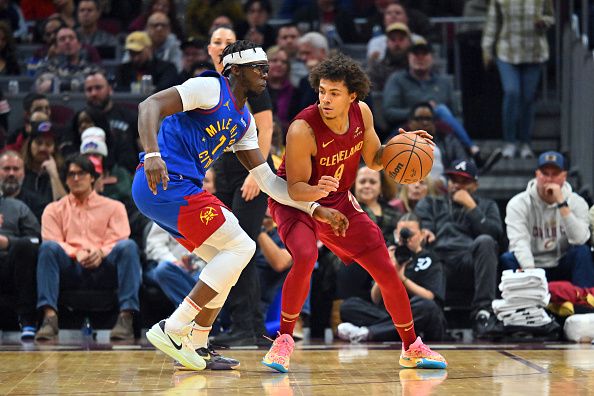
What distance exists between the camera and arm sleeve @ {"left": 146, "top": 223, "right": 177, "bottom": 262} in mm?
9523

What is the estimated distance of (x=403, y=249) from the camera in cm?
920

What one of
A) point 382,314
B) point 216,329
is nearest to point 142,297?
point 216,329

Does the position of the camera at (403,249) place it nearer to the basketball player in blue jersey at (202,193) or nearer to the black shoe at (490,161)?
the black shoe at (490,161)

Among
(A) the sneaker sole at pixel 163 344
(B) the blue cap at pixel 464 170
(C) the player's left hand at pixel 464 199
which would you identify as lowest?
(A) the sneaker sole at pixel 163 344

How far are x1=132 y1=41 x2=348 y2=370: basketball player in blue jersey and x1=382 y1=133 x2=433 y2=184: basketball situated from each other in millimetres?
479

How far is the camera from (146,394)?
5.62 meters

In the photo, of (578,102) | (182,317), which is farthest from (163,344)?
(578,102)

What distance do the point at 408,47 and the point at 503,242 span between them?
10.0 ft

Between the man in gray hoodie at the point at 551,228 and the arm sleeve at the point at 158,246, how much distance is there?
282cm

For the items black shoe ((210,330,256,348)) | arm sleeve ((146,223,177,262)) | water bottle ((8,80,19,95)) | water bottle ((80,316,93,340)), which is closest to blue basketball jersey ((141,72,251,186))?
black shoe ((210,330,256,348))

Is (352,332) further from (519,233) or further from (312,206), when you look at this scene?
(312,206)

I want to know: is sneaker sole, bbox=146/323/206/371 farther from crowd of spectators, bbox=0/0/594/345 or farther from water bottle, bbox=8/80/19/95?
water bottle, bbox=8/80/19/95

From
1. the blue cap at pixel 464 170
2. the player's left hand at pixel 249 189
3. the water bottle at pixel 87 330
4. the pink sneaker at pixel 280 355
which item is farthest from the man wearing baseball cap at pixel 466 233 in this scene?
the pink sneaker at pixel 280 355

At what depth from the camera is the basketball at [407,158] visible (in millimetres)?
6684
